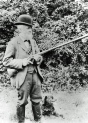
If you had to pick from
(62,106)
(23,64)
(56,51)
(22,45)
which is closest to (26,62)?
(23,64)

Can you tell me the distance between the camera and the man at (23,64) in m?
3.61

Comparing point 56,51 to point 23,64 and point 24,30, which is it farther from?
point 23,64

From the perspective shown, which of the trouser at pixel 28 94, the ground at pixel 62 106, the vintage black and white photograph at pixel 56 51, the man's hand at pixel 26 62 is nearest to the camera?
the man's hand at pixel 26 62

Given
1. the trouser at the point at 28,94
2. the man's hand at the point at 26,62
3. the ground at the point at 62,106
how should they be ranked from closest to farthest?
the man's hand at the point at 26,62, the trouser at the point at 28,94, the ground at the point at 62,106

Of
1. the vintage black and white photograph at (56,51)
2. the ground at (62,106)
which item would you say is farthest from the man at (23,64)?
the vintage black and white photograph at (56,51)

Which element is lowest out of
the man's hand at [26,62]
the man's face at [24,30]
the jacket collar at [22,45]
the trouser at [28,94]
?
the trouser at [28,94]

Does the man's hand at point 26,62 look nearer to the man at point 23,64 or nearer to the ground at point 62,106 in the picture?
the man at point 23,64

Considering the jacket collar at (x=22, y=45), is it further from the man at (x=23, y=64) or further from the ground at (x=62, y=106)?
the ground at (x=62, y=106)

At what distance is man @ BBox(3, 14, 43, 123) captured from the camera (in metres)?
3.61

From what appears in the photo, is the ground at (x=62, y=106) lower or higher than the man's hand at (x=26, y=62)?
lower

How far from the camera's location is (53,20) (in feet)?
25.2

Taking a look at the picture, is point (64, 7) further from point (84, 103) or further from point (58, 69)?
point (84, 103)

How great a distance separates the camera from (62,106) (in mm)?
6371

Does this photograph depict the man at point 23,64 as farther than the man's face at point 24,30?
No
